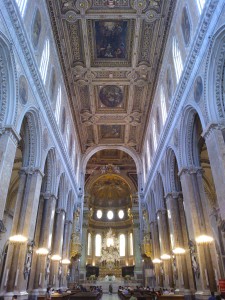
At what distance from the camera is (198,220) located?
537 inches

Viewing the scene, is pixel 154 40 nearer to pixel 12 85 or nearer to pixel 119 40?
pixel 119 40

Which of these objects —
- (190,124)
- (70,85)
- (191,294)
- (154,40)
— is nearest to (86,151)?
(70,85)

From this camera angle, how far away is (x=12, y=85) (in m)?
11.8

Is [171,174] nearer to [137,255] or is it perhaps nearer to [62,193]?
[62,193]

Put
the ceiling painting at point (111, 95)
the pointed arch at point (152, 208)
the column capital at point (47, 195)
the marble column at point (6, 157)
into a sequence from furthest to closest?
the pointed arch at point (152, 208) < the ceiling painting at point (111, 95) < the column capital at point (47, 195) < the marble column at point (6, 157)

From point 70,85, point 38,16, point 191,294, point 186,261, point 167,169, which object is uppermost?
point 70,85

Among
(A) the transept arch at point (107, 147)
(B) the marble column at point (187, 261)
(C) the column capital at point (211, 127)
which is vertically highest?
(A) the transept arch at point (107, 147)

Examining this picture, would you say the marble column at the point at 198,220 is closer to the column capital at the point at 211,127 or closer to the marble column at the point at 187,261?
the marble column at the point at 187,261

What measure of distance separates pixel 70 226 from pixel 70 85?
1344 centimetres

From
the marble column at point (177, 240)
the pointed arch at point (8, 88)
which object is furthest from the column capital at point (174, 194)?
the pointed arch at point (8, 88)

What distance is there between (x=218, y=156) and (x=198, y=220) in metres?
4.59

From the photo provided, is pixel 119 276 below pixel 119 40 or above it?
below

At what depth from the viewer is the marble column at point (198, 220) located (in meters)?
12.4

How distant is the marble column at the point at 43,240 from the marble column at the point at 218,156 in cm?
1134
